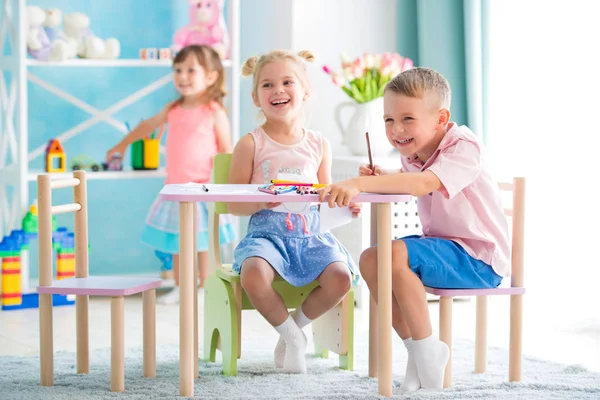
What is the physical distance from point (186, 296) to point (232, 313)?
0.29 metres

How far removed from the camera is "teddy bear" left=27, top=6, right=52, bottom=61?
3.60 meters

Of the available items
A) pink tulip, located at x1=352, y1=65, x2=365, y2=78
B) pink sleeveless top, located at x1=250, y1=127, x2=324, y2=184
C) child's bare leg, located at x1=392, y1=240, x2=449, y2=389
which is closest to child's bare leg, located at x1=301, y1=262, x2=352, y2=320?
child's bare leg, located at x1=392, y1=240, x2=449, y2=389

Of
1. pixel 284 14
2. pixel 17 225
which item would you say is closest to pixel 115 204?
pixel 17 225

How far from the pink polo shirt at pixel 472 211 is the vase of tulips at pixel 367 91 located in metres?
1.31

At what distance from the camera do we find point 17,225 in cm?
360

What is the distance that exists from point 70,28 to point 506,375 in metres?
2.23

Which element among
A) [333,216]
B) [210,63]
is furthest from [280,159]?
[210,63]

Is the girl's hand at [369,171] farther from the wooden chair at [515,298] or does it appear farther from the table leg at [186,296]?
the table leg at [186,296]

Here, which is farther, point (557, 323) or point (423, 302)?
point (557, 323)

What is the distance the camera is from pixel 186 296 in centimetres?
224

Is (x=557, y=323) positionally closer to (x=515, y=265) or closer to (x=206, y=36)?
(x=515, y=265)

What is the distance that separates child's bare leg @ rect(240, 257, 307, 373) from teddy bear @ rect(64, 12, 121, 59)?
161 cm

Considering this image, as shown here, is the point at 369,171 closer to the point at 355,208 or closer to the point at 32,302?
the point at 355,208

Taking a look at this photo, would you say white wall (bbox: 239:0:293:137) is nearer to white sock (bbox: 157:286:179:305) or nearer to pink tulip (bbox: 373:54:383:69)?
pink tulip (bbox: 373:54:383:69)
